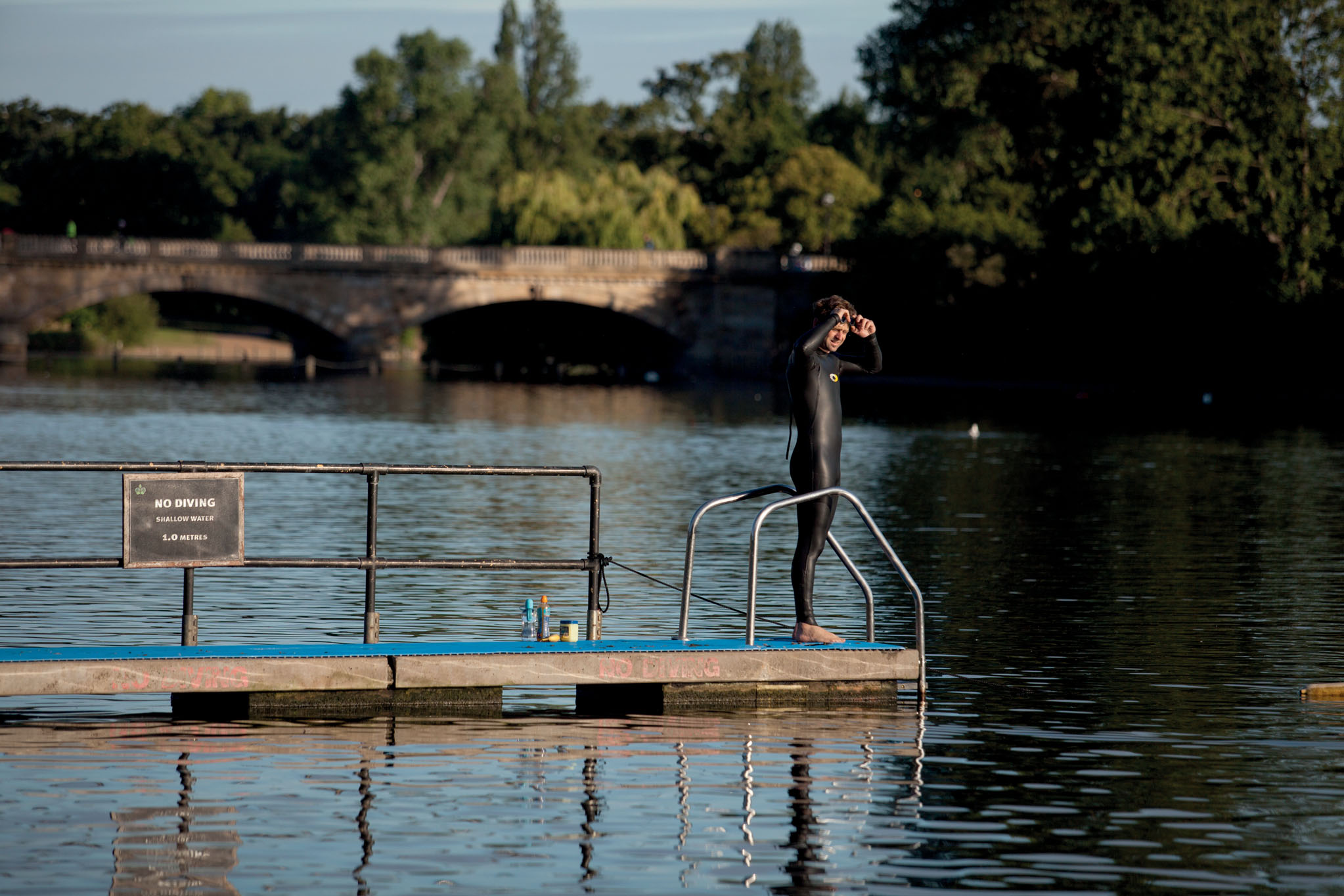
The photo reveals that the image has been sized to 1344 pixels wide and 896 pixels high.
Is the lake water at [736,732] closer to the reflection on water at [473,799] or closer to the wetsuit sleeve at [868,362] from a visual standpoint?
the reflection on water at [473,799]

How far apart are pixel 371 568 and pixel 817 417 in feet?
9.49

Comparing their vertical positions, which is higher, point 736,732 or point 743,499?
point 743,499

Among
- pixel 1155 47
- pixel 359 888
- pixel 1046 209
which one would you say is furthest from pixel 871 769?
pixel 1046 209

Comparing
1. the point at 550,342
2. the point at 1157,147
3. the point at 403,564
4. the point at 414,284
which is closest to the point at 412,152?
the point at 550,342

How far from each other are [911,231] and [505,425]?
36413 millimetres

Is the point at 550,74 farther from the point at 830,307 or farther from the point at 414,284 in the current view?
the point at 830,307

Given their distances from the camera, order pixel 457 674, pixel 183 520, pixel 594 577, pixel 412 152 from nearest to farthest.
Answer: pixel 457 674, pixel 183 520, pixel 594 577, pixel 412 152

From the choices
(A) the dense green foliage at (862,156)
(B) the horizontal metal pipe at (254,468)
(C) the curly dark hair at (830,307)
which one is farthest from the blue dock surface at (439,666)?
(A) the dense green foliage at (862,156)

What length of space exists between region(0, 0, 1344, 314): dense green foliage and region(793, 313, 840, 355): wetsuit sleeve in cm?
5372

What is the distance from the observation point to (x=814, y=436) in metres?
12.4

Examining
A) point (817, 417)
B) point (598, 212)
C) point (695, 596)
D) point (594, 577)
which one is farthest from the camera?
point (598, 212)

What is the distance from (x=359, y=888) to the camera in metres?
7.98

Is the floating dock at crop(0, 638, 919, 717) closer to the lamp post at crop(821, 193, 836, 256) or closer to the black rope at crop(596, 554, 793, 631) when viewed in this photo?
the black rope at crop(596, 554, 793, 631)

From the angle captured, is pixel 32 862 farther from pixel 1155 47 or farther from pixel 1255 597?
pixel 1155 47
